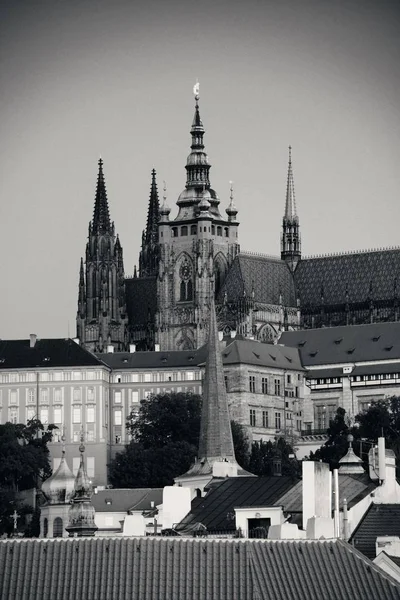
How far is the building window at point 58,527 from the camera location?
145 meters

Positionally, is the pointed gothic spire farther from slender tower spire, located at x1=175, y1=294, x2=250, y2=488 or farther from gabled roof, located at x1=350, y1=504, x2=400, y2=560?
gabled roof, located at x1=350, y1=504, x2=400, y2=560

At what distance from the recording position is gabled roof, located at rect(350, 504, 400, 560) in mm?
112688

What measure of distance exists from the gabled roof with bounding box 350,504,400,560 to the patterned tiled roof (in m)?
18.7

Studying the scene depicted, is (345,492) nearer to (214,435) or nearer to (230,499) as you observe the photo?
(230,499)

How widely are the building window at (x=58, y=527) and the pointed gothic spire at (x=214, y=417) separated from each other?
2699cm

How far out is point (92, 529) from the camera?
110 m

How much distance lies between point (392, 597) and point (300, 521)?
2532 cm

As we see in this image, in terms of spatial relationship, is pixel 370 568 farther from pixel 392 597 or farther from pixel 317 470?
pixel 317 470

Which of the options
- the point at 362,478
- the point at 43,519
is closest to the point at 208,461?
the point at 43,519

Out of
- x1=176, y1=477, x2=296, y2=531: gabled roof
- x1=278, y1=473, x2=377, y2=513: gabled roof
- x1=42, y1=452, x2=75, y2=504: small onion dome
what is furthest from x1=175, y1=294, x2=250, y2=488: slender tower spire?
x1=278, y1=473, x2=377, y2=513: gabled roof

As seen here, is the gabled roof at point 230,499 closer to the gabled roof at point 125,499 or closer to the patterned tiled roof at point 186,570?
the patterned tiled roof at point 186,570

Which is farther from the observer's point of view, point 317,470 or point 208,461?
point 208,461

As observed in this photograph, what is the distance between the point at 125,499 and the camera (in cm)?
18862

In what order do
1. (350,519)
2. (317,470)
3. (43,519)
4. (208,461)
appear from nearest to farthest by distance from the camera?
(317,470), (350,519), (43,519), (208,461)
